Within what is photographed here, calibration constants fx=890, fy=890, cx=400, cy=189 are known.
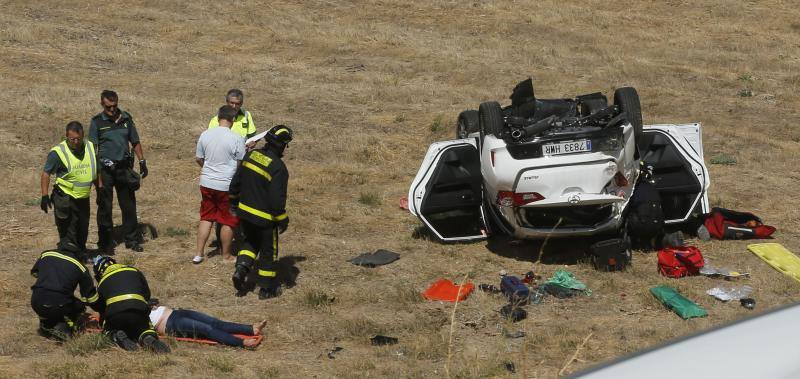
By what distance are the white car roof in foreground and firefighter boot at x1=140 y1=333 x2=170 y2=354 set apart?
19.2ft

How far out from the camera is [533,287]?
898 centimetres

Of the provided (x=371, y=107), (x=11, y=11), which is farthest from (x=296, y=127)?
(x=11, y=11)

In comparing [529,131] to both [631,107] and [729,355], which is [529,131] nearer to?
[631,107]

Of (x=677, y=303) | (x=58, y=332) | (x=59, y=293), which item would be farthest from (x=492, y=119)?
(x=58, y=332)

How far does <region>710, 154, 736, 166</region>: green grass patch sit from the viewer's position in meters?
13.9

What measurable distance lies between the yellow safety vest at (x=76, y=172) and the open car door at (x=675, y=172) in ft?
20.5

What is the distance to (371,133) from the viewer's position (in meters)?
16.6

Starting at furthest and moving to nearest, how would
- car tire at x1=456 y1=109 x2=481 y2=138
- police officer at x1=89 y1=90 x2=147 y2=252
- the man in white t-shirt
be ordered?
1. car tire at x1=456 y1=109 x2=481 y2=138
2. police officer at x1=89 y1=90 x2=147 y2=252
3. the man in white t-shirt

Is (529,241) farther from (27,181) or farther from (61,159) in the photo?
(27,181)

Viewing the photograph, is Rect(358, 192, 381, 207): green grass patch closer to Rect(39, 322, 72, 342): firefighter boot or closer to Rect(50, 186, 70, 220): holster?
Rect(50, 186, 70, 220): holster

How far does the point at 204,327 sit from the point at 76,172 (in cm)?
301

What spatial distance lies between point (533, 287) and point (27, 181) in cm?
841

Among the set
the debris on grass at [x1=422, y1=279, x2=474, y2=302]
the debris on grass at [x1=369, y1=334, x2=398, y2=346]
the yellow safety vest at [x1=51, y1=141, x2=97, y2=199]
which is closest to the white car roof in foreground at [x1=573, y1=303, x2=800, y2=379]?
the debris on grass at [x1=369, y1=334, x2=398, y2=346]

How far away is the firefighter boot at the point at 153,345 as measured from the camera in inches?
293
